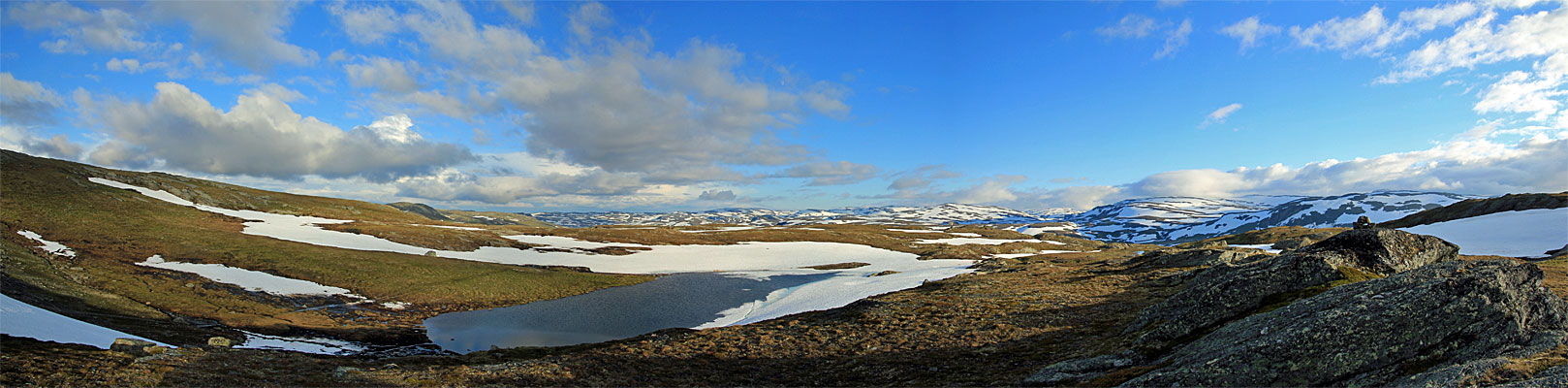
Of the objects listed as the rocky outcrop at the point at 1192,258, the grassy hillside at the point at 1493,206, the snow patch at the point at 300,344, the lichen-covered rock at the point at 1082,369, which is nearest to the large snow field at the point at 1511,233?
the grassy hillside at the point at 1493,206

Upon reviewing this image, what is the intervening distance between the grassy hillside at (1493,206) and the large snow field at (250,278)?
123m

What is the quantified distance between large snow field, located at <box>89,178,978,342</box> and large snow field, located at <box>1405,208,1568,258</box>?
46194mm

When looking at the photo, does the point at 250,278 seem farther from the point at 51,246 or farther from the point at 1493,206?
the point at 1493,206

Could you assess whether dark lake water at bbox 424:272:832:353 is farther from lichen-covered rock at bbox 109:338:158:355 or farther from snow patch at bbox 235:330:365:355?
lichen-covered rock at bbox 109:338:158:355

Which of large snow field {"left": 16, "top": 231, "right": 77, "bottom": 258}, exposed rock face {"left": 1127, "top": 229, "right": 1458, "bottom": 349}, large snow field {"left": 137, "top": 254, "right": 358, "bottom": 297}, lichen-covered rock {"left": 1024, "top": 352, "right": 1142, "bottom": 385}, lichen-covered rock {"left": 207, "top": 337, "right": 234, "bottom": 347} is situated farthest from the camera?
large snow field {"left": 16, "top": 231, "right": 77, "bottom": 258}

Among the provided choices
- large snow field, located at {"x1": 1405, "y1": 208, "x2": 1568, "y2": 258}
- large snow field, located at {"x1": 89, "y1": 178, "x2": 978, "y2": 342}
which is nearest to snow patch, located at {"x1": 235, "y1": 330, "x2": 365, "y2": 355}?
large snow field, located at {"x1": 89, "y1": 178, "x2": 978, "y2": 342}

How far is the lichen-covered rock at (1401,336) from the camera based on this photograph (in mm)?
7828

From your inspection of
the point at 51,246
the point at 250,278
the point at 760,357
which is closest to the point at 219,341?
the point at 760,357

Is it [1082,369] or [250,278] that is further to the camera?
[250,278]

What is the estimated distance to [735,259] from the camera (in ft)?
239

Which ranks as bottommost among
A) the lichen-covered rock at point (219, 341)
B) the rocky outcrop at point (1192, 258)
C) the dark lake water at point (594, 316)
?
the dark lake water at point (594, 316)

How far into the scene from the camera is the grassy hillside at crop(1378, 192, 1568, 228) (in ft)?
244

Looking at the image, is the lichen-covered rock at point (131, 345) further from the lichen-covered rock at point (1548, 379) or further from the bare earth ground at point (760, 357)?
the lichen-covered rock at point (1548, 379)

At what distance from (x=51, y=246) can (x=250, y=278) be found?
44.2ft
